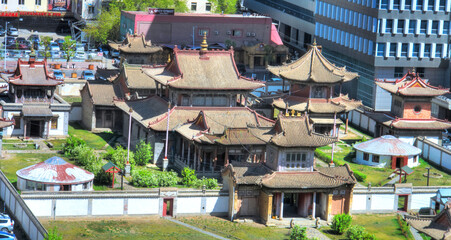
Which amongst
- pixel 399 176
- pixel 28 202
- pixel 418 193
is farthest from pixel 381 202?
pixel 28 202

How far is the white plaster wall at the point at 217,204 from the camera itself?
315ft

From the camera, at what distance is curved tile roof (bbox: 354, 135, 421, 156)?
116 m

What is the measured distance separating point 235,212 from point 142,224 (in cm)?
868

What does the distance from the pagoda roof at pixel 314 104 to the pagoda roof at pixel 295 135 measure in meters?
27.0

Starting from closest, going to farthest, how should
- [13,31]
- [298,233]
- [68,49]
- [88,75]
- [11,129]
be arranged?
[298,233] < [11,129] < [88,75] < [68,49] < [13,31]

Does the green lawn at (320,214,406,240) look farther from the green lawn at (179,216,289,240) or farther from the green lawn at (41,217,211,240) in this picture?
the green lawn at (41,217,211,240)

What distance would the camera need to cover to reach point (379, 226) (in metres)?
96.6

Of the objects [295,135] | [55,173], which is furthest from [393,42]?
[55,173]

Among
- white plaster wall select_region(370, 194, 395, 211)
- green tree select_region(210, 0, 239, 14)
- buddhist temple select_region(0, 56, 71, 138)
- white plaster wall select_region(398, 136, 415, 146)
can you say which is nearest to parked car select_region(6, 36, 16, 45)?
green tree select_region(210, 0, 239, 14)

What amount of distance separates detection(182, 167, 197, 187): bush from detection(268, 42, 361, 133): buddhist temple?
24.9 meters

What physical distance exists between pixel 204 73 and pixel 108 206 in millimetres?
29981

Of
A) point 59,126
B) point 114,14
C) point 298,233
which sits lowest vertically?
point 298,233

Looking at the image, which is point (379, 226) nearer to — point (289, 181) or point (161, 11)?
point (289, 181)

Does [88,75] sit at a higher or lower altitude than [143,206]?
higher
